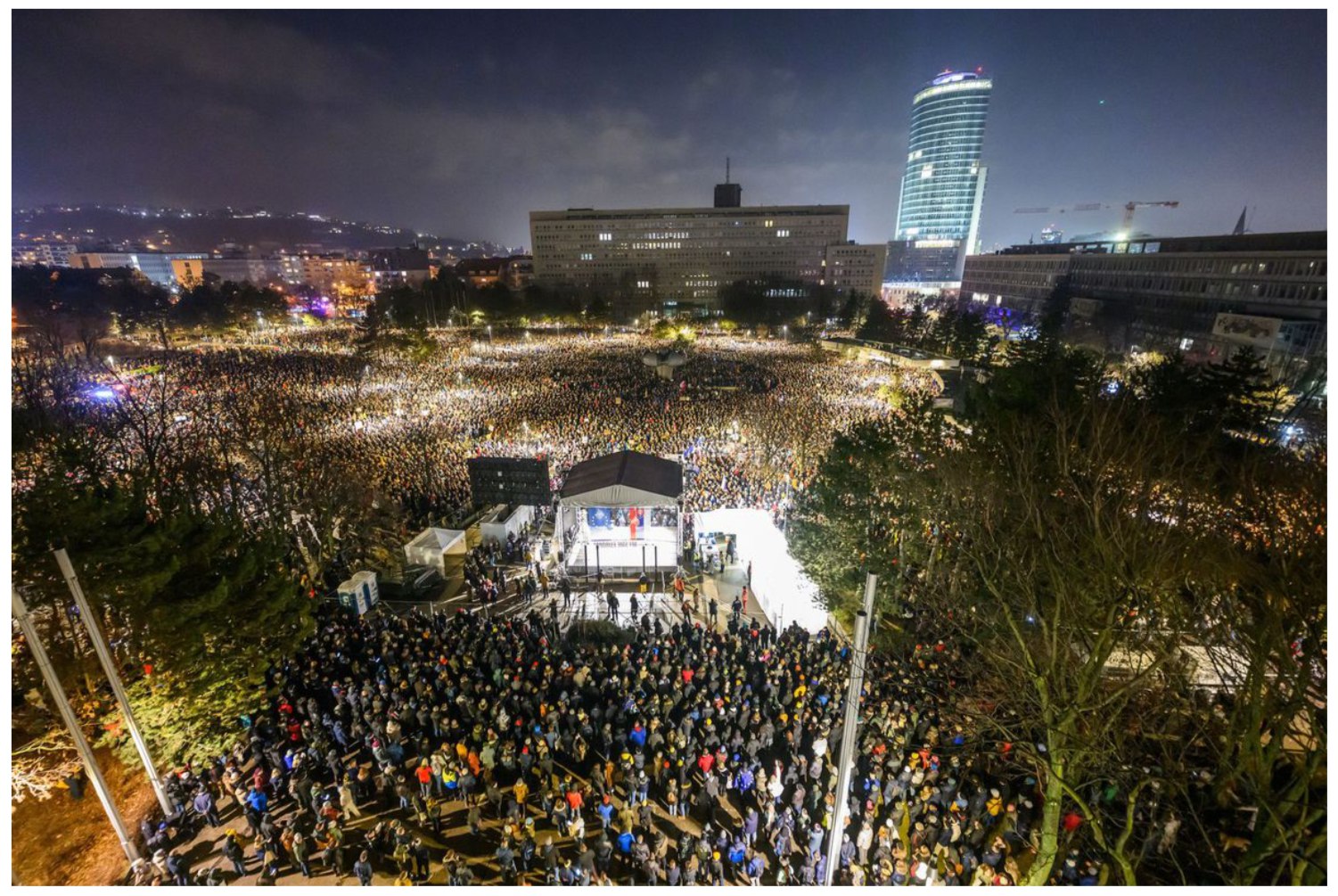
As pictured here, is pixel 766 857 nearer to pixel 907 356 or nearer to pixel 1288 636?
pixel 1288 636

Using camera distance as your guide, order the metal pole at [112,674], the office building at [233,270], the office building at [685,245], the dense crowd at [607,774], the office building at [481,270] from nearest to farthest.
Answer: the metal pole at [112,674] < the dense crowd at [607,774] < the office building at [685,245] < the office building at [233,270] < the office building at [481,270]

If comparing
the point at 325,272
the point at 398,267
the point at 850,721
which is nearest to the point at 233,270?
the point at 325,272

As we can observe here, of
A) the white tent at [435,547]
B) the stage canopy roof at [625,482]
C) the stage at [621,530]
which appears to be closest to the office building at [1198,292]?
the stage canopy roof at [625,482]

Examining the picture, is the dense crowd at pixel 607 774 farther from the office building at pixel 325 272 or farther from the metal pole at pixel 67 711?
the office building at pixel 325 272

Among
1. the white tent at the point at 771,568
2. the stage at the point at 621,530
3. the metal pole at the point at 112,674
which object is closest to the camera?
the metal pole at the point at 112,674

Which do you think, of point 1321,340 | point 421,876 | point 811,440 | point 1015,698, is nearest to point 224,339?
point 811,440

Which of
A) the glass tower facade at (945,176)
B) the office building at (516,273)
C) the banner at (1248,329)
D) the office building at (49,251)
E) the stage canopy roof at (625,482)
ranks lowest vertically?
the stage canopy roof at (625,482)

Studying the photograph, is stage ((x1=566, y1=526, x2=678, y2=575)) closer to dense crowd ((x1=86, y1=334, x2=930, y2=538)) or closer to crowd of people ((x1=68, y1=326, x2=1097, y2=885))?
crowd of people ((x1=68, y1=326, x2=1097, y2=885))
